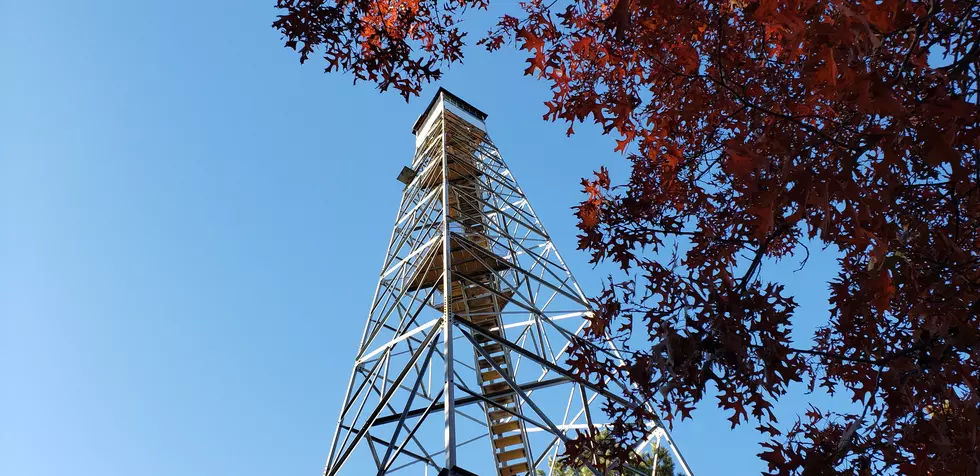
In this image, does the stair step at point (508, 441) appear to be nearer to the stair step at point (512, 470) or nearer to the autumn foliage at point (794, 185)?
the stair step at point (512, 470)

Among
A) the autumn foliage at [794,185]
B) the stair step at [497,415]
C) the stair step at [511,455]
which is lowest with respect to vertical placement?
the autumn foliage at [794,185]

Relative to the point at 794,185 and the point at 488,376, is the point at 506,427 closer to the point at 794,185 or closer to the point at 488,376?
the point at 488,376

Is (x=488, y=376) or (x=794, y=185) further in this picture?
(x=488, y=376)

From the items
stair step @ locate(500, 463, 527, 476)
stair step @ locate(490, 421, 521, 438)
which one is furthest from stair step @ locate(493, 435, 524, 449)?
stair step @ locate(500, 463, 527, 476)

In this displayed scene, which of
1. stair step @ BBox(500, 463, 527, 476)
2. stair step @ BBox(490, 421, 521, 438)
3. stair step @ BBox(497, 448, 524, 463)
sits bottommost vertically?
stair step @ BBox(500, 463, 527, 476)

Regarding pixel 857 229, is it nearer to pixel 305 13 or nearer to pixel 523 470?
pixel 305 13

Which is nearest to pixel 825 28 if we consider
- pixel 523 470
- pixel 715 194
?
pixel 715 194

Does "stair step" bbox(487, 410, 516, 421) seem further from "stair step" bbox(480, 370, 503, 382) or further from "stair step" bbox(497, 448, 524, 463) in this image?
"stair step" bbox(480, 370, 503, 382)

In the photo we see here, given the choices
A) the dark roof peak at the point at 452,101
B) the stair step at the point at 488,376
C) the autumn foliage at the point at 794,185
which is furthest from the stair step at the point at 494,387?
the dark roof peak at the point at 452,101

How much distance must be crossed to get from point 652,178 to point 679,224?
67 centimetres

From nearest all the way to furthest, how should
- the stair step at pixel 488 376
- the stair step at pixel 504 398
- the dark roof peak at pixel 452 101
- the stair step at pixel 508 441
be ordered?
the stair step at pixel 504 398
the stair step at pixel 508 441
the stair step at pixel 488 376
the dark roof peak at pixel 452 101

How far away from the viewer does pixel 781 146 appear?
2.19 metres

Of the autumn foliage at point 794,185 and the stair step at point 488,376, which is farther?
the stair step at point 488,376

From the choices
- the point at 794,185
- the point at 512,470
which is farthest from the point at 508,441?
the point at 794,185
